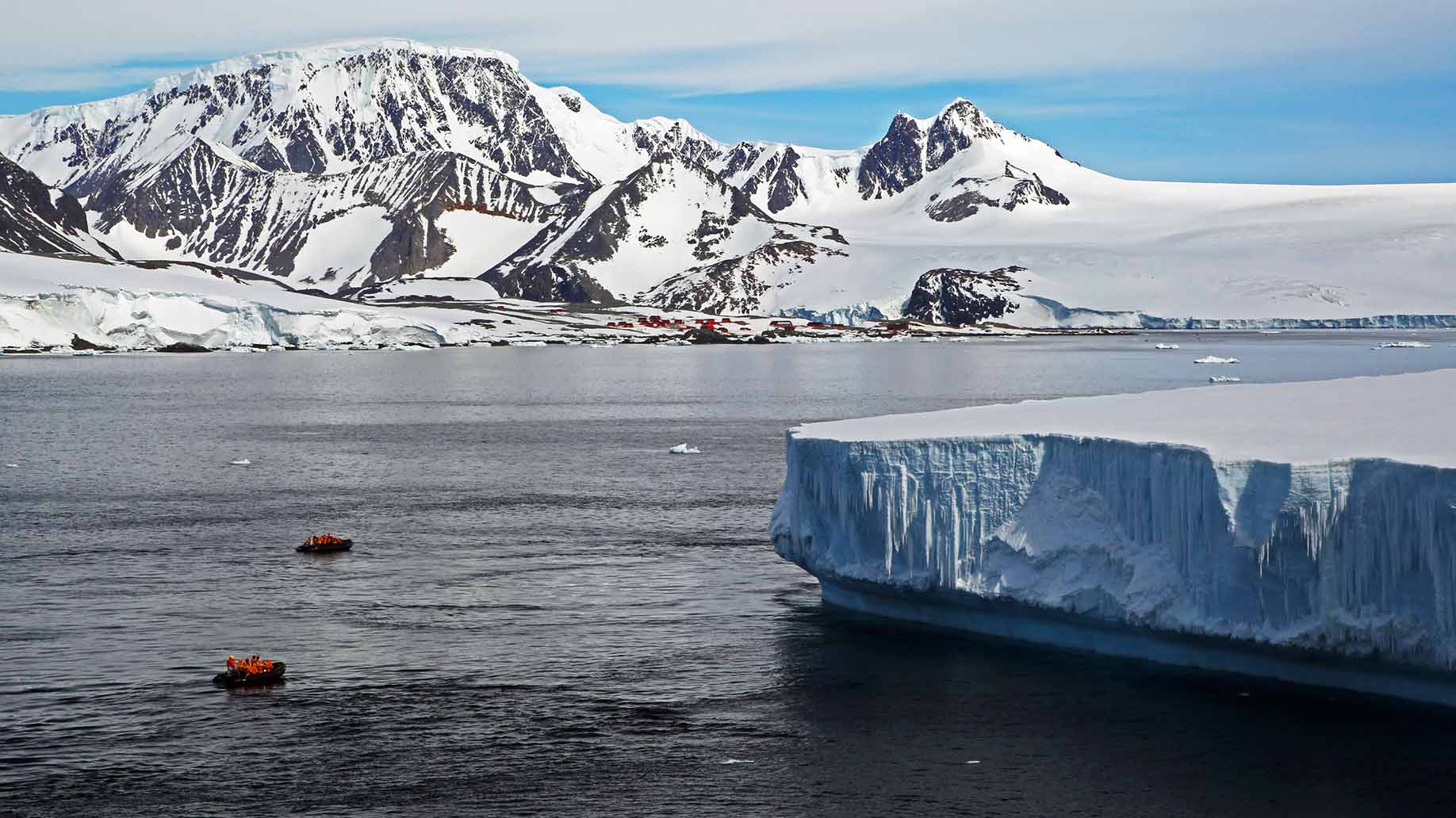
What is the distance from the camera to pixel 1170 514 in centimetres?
2139

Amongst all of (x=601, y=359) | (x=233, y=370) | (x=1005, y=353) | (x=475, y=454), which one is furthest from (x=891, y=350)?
(x=475, y=454)

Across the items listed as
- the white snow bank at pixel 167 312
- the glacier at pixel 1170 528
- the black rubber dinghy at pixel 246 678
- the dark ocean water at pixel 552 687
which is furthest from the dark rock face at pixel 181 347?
the black rubber dinghy at pixel 246 678

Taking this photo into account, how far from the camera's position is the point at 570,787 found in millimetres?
17828

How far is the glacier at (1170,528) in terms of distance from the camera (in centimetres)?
1906

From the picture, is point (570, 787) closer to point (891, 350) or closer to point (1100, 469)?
point (1100, 469)

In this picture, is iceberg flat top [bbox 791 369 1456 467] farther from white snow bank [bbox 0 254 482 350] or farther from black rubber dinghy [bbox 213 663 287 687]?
white snow bank [bbox 0 254 482 350]

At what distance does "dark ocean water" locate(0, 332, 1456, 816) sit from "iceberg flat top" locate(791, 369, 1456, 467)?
3299 mm

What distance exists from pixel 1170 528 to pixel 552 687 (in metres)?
8.88

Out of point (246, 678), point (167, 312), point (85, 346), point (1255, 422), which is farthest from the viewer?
point (167, 312)

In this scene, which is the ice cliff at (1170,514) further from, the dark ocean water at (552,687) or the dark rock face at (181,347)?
the dark rock face at (181,347)

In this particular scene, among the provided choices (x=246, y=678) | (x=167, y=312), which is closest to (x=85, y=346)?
(x=167, y=312)

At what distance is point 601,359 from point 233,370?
41.7 metres

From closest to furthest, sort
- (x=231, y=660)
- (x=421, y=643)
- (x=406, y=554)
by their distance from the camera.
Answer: (x=231, y=660) < (x=421, y=643) < (x=406, y=554)

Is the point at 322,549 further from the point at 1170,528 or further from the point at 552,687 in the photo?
the point at 1170,528
